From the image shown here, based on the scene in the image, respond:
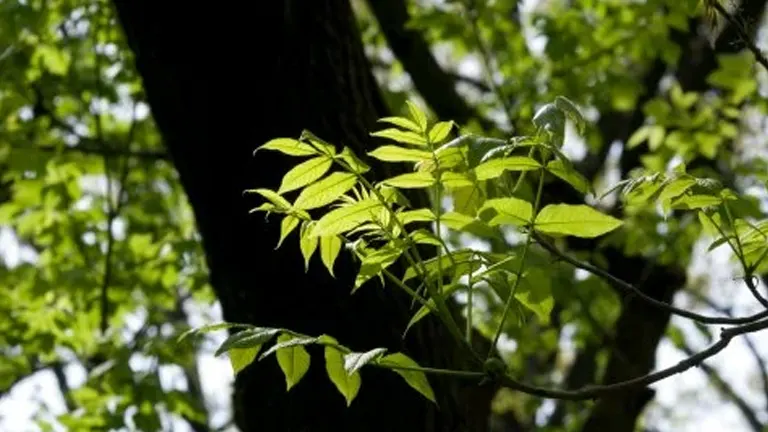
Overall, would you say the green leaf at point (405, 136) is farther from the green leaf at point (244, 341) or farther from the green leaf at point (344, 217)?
the green leaf at point (244, 341)

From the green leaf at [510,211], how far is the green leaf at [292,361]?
0.30 metres

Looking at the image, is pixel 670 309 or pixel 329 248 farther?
pixel 329 248

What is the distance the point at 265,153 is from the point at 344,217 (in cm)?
79

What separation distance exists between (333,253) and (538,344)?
359 cm

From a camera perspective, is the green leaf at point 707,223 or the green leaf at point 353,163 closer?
the green leaf at point 353,163

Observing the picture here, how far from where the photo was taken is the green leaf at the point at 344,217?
4.57ft

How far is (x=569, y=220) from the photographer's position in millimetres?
1432

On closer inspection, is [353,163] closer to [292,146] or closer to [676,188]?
[292,146]

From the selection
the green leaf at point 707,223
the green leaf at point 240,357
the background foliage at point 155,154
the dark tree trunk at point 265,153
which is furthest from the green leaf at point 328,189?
the background foliage at point 155,154

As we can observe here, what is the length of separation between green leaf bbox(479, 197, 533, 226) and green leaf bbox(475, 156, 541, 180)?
0.05 metres

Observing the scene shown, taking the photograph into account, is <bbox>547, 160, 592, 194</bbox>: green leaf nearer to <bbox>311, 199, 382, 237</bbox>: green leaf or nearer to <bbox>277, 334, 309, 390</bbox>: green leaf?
<bbox>311, 199, 382, 237</bbox>: green leaf

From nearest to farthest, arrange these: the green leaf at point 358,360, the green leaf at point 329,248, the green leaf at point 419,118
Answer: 1. the green leaf at point 358,360
2. the green leaf at point 419,118
3. the green leaf at point 329,248

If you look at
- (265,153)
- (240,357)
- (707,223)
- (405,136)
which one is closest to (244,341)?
(240,357)

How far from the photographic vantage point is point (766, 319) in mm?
1398
